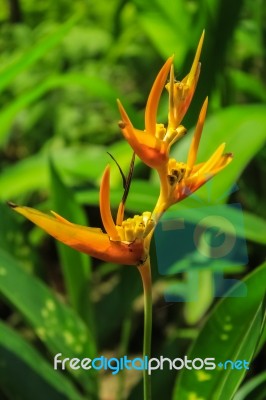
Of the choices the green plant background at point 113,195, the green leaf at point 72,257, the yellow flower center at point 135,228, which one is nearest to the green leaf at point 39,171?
the green plant background at point 113,195

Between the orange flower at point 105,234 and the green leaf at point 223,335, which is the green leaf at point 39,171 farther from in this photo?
the orange flower at point 105,234

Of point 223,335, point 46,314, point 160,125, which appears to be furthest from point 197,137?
point 46,314

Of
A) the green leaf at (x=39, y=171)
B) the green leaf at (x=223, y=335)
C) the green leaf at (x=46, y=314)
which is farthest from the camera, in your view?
the green leaf at (x=39, y=171)

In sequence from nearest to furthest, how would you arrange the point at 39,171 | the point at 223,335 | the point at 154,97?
the point at 154,97 → the point at 223,335 → the point at 39,171

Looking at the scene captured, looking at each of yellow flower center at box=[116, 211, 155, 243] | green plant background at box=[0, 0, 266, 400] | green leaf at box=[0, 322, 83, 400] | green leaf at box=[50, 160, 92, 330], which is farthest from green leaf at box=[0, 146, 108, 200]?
yellow flower center at box=[116, 211, 155, 243]

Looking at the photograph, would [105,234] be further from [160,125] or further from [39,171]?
[39,171]

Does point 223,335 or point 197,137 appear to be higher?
point 197,137

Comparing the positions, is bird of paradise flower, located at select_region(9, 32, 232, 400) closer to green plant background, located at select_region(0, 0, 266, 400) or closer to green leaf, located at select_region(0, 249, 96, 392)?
green plant background, located at select_region(0, 0, 266, 400)
